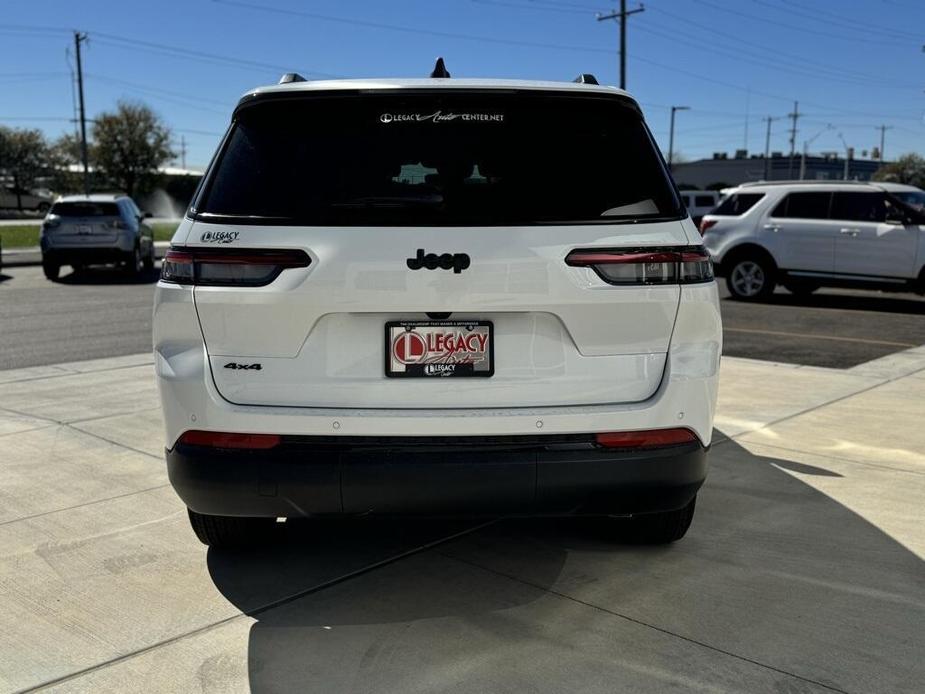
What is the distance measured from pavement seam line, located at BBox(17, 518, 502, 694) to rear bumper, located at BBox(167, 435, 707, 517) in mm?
473

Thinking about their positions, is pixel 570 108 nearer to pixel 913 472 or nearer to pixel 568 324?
pixel 568 324

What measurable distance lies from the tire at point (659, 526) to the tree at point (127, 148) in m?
74.2

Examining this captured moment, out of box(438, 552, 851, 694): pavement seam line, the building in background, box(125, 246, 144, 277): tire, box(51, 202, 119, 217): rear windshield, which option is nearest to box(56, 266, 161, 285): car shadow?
box(125, 246, 144, 277): tire

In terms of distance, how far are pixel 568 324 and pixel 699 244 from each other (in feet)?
1.88

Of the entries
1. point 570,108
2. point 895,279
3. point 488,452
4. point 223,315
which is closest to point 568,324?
point 488,452

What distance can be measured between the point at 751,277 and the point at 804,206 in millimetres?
1297

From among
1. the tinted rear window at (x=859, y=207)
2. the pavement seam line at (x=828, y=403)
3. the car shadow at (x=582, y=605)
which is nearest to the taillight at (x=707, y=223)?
the tinted rear window at (x=859, y=207)

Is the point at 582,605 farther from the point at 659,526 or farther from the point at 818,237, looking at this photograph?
the point at 818,237

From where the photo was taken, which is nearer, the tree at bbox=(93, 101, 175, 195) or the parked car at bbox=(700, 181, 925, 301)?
the parked car at bbox=(700, 181, 925, 301)

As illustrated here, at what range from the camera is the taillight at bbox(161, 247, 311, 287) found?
288cm

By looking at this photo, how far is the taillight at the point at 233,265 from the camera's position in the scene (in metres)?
2.88

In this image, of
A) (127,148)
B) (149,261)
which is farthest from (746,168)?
(149,261)

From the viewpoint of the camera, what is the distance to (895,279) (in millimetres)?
12961

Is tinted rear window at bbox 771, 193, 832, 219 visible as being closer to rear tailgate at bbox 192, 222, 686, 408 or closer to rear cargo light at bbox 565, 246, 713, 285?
rear cargo light at bbox 565, 246, 713, 285
